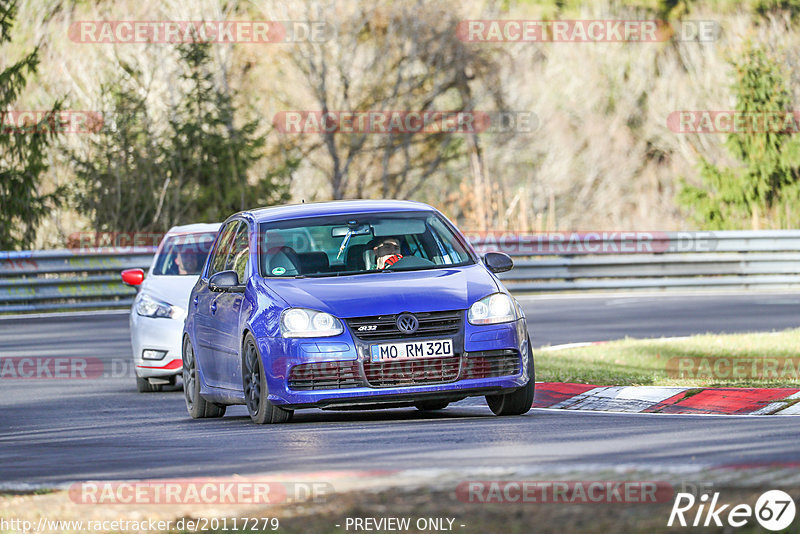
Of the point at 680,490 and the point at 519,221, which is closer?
the point at 680,490

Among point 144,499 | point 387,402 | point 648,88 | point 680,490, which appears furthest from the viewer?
point 648,88

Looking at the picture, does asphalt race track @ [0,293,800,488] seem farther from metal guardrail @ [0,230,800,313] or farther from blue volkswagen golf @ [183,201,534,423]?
metal guardrail @ [0,230,800,313]

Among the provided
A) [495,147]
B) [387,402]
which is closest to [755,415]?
[387,402]

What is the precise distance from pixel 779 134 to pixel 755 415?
25.3m

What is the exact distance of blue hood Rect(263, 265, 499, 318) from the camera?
10.4m

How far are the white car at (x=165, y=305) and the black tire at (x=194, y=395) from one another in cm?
213

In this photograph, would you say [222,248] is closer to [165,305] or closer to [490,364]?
[165,305]

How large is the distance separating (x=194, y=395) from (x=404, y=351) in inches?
112

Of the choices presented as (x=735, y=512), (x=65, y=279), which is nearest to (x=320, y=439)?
(x=735, y=512)

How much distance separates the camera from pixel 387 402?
10.8 metres

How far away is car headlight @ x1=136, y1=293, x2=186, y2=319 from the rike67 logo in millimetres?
9535

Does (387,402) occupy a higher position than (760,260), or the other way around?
(387,402)

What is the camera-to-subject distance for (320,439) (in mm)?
9758

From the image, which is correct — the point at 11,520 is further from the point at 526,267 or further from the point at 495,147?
the point at 495,147
